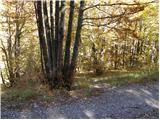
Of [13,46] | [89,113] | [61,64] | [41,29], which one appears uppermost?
[41,29]

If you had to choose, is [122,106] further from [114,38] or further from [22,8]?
[114,38]

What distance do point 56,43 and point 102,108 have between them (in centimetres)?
440

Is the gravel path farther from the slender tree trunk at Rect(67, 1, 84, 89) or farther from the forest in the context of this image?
the slender tree trunk at Rect(67, 1, 84, 89)

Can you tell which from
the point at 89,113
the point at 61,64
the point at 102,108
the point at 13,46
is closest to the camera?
the point at 89,113

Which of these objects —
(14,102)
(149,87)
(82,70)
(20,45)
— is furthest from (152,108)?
(82,70)

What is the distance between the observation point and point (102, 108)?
376 inches

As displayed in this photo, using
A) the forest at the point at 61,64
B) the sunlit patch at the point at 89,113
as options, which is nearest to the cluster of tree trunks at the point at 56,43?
the forest at the point at 61,64

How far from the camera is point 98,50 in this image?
2769cm

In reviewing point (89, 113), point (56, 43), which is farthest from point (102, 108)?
point (56, 43)

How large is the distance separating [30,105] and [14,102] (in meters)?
0.64

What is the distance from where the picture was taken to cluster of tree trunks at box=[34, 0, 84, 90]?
1308 centimetres

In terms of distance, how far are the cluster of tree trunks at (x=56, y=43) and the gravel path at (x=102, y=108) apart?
2.47 m

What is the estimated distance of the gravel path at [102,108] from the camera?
29.3 ft

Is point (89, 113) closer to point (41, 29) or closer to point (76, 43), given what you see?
point (76, 43)
